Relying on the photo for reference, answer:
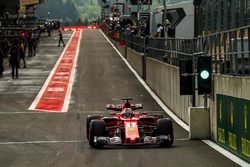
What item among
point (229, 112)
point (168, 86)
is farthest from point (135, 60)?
point (229, 112)

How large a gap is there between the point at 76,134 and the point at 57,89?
53.8ft

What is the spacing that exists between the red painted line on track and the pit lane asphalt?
48 cm

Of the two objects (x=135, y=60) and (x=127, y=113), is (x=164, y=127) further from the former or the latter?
(x=135, y=60)

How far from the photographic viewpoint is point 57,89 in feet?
119

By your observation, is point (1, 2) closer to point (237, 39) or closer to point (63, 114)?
point (63, 114)

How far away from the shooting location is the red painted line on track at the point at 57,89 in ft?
95.1

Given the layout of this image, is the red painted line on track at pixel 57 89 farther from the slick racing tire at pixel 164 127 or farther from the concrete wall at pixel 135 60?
the slick racing tire at pixel 164 127

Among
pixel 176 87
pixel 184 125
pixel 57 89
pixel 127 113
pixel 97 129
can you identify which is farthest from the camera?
pixel 57 89

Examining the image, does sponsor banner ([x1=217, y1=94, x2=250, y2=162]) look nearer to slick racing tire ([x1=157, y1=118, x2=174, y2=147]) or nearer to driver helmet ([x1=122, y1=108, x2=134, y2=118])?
slick racing tire ([x1=157, y1=118, x2=174, y2=147])

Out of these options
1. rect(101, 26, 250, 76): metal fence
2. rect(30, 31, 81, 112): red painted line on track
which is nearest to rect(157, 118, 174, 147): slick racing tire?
rect(101, 26, 250, 76): metal fence

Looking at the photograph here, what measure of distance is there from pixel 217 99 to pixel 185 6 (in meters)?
27.2

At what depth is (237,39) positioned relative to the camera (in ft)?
51.6

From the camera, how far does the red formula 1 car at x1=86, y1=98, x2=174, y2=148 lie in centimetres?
1633

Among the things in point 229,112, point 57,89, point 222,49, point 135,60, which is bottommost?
point 57,89
